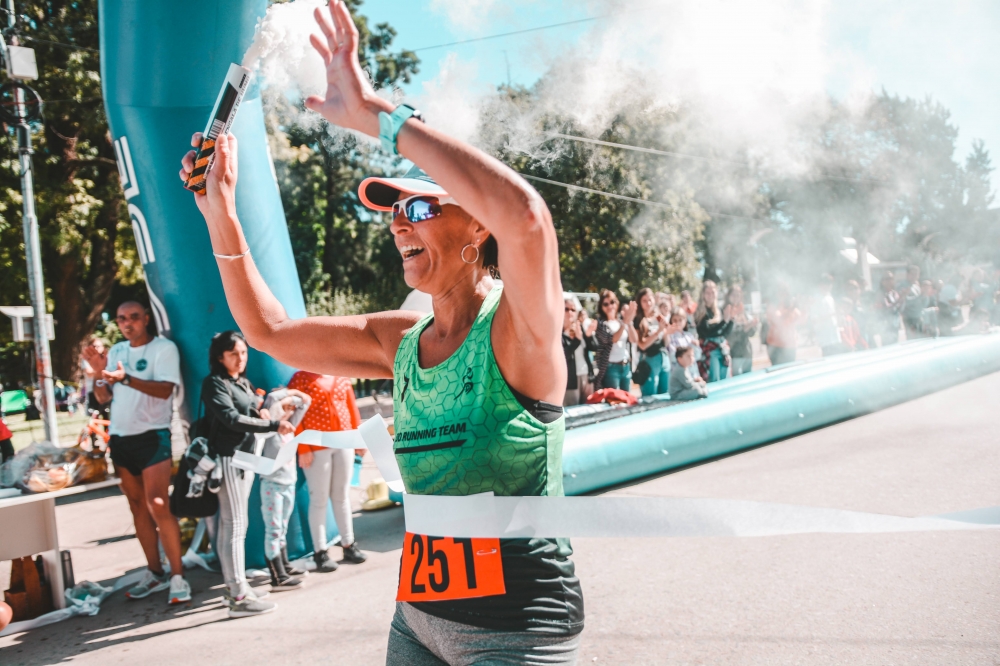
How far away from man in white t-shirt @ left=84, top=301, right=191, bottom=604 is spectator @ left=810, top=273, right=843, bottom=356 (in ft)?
35.3

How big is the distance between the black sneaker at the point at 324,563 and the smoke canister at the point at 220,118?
13.2ft

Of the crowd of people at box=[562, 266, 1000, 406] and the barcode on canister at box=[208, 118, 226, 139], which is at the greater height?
the barcode on canister at box=[208, 118, 226, 139]

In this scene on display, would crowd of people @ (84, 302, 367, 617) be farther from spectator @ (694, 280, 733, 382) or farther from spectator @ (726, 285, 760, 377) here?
spectator @ (726, 285, 760, 377)

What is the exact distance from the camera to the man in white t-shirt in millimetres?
5000

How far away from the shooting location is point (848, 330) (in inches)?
522

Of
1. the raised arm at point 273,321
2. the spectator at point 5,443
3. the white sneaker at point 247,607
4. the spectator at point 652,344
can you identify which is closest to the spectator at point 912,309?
the spectator at point 652,344

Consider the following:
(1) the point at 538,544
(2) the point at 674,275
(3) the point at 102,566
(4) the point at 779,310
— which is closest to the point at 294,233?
(2) the point at 674,275

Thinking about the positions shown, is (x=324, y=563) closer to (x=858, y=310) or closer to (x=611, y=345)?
(x=611, y=345)

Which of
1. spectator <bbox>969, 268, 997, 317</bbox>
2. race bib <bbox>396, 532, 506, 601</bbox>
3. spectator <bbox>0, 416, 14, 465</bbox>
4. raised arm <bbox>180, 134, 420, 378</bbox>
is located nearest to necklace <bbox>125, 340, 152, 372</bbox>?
raised arm <bbox>180, 134, 420, 378</bbox>

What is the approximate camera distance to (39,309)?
35.7 ft

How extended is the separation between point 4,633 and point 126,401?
1596 mm

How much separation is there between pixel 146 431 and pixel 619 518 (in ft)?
14.2

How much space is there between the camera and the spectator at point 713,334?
10391 mm

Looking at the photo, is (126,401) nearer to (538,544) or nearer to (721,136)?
(538,544)
